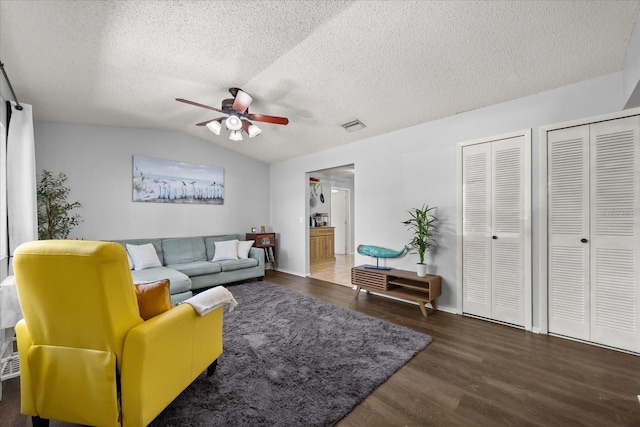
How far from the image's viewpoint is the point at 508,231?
2912 millimetres

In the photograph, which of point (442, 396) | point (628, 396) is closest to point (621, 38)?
point (628, 396)

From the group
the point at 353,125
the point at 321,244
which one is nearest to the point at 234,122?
the point at 353,125

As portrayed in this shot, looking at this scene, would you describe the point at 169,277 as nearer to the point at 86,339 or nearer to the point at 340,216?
the point at 86,339

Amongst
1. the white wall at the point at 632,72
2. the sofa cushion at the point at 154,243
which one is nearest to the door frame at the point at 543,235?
the white wall at the point at 632,72

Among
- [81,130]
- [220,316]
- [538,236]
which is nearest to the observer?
[220,316]

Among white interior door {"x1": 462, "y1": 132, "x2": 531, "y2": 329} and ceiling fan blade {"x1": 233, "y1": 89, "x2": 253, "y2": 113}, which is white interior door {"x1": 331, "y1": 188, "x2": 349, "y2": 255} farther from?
ceiling fan blade {"x1": 233, "y1": 89, "x2": 253, "y2": 113}

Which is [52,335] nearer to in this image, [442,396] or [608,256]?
[442,396]

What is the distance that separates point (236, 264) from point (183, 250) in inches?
36.8

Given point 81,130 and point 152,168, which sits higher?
point 81,130

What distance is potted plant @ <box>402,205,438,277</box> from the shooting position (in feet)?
11.0

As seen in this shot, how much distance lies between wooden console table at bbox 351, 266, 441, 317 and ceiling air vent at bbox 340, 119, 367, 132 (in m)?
2.06

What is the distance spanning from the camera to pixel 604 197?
2.41 metres

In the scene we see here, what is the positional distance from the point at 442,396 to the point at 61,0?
367 cm

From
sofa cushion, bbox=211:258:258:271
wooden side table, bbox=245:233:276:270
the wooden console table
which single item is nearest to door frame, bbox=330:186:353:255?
wooden side table, bbox=245:233:276:270
